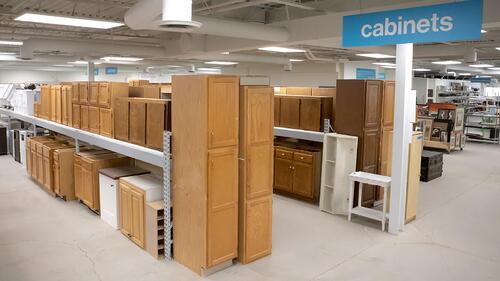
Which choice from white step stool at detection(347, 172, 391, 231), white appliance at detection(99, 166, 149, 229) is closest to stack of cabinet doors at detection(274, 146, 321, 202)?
white step stool at detection(347, 172, 391, 231)

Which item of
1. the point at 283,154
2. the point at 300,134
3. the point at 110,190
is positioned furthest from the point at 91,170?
the point at 300,134

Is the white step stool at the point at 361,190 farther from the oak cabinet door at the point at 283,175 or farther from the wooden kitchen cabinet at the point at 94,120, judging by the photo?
the wooden kitchen cabinet at the point at 94,120

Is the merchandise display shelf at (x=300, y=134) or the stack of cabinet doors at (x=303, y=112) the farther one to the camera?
the stack of cabinet doors at (x=303, y=112)

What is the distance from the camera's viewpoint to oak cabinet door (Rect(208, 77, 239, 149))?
408 centimetres

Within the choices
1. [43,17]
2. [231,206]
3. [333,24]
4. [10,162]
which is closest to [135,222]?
[231,206]

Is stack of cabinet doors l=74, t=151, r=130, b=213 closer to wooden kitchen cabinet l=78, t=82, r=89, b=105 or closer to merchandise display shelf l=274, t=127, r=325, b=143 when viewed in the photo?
wooden kitchen cabinet l=78, t=82, r=89, b=105

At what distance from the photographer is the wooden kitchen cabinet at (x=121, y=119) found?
5535 millimetres

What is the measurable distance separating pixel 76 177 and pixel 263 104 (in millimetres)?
3980

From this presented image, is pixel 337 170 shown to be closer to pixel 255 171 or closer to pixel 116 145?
pixel 255 171

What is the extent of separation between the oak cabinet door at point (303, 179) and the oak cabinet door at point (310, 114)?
0.71 meters

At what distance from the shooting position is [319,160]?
7.06 meters

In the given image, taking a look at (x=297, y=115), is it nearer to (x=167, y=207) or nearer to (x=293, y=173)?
(x=293, y=173)

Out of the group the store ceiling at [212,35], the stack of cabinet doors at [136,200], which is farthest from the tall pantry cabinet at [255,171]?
the store ceiling at [212,35]

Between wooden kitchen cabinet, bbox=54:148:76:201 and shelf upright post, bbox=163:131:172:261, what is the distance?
319 cm
